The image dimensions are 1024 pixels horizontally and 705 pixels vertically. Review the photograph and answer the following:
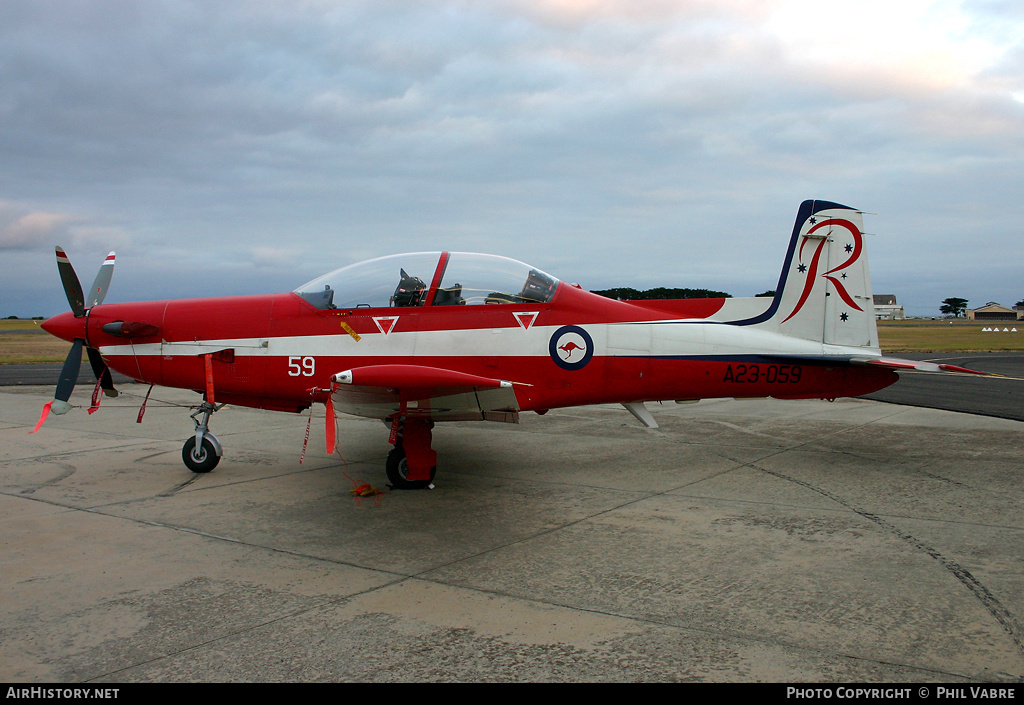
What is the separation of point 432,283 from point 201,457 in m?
3.14

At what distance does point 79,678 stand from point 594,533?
10.7 feet

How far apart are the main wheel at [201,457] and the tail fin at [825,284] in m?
5.99

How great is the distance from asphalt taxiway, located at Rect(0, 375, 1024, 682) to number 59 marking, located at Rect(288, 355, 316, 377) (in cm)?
111

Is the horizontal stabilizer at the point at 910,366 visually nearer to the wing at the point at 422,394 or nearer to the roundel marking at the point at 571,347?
the roundel marking at the point at 571,347

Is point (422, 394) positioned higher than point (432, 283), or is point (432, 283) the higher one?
point (432, 283)

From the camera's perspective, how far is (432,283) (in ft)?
20.9

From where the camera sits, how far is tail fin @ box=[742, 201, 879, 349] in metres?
7.09

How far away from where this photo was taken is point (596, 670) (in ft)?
9.37

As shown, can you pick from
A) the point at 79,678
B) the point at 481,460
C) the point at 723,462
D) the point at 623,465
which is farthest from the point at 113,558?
the point at 723,462

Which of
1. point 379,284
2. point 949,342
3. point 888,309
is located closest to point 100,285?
point 379,284

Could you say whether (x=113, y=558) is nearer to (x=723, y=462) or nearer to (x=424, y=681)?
(x=424, y=681)

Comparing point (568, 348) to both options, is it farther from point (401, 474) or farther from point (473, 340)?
point (401, 474)

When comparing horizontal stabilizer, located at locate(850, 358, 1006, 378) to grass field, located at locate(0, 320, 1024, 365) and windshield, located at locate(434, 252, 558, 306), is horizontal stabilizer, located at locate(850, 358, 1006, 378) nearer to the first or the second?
windshield, located at locate(434, 252, 558, 306)

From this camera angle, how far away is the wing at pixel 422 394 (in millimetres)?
4945
